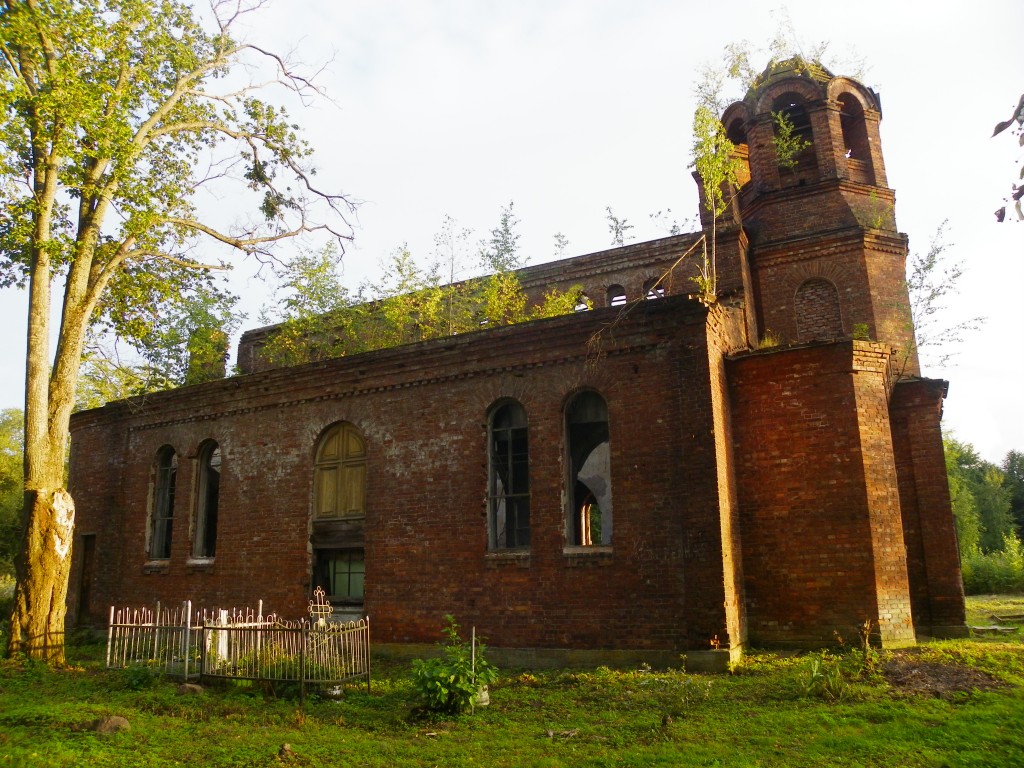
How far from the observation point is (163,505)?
55.6 ft

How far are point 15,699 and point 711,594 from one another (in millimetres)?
9218

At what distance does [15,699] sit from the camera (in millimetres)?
9719

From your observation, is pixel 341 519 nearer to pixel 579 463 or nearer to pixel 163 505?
pixel 579 463

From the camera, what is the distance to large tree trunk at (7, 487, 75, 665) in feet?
40.3

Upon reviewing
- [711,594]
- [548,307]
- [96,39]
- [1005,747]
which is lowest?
[1005,747]

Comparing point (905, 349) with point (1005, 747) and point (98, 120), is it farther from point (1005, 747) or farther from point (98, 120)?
point (98, 120)

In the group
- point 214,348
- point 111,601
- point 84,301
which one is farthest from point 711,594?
point 214,348

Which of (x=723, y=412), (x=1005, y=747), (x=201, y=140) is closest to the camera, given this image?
(x=1005, y=747)

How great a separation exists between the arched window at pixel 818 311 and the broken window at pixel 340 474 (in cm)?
1054

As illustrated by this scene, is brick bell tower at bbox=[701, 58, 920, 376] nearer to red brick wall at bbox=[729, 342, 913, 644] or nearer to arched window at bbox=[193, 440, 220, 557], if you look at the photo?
red brick wall at bbox=[729, 342, 913, 644]

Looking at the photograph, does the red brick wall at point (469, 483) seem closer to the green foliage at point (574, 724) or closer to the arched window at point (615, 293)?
the green foliage at point (574, 724)

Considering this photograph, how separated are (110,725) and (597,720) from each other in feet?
16.8

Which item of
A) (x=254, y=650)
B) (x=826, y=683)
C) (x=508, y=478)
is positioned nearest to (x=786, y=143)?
(x=508, y=478)

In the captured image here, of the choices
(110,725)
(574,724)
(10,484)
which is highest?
(10,484)
